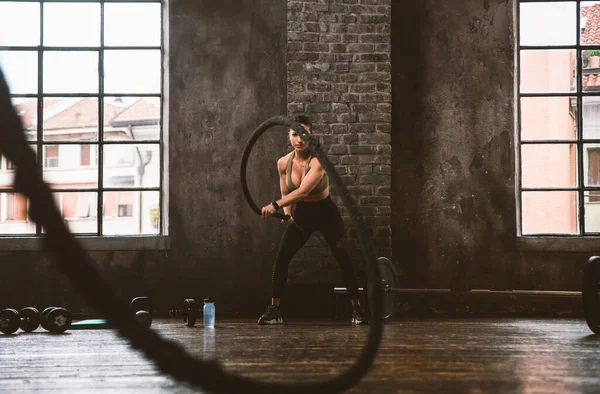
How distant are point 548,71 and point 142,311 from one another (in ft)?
12.7

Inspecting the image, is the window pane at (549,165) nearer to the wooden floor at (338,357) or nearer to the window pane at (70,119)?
the wooden floor at (338,357)

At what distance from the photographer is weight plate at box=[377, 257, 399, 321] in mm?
5004

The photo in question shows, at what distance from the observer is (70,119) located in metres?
6.03

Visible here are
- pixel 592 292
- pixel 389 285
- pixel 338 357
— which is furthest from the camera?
pixel 389 285

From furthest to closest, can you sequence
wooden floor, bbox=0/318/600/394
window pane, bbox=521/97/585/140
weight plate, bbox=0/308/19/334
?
1. window pane, bbox=521/97/585/140
2. weight plate, bbox=0/308/19/334
3. wooden floor, bbox=0/318/600/394

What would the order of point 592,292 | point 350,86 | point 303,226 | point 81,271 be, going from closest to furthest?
point 81,271
point 592,292
point 303,226
point 350,86

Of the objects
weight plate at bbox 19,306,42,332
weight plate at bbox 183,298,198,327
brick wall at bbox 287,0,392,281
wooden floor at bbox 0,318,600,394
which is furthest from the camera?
brick wall at bbox 287,0,392,281

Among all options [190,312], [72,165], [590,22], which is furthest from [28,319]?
[590,22]

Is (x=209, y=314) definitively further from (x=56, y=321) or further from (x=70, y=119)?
(x=70, y=119)

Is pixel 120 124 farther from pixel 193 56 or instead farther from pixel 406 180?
pixel 406 180

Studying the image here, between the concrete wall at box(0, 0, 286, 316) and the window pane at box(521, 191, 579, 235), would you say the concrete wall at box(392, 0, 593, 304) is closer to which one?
the window pane at box(521, 191, 579, 235)

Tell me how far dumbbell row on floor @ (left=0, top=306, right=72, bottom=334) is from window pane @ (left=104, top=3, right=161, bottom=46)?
2.53 meters

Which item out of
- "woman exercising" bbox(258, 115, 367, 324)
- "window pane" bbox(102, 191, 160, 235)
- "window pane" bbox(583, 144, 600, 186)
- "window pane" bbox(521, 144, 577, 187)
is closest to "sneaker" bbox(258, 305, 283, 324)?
"woman exercising" bbox(258, 115, 367, 324)

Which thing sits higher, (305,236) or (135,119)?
(135,119)
